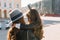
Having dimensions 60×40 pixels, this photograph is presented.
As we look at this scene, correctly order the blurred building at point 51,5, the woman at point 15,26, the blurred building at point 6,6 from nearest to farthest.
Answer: the woman at point 15,26 < the blurred building at point 6,6 < the blurred building at point 51,5

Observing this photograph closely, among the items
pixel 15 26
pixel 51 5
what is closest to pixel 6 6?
pixel 51 5

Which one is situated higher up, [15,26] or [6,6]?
[15,26]

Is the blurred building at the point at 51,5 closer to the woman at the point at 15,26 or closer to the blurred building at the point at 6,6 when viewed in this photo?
the blurred building at the point at 6,6

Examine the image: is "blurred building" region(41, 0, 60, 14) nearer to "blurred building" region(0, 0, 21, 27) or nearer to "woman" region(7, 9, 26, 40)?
"blurred building" region(0, 0, 21, 27)

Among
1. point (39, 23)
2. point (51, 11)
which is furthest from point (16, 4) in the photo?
point (39, 23)

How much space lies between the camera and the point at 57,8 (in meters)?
34.2

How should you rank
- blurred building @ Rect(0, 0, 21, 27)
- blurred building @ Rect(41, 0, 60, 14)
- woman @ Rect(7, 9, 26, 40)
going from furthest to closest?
→ blurred building @ Rect(41, 0, 60, 14) → blurred building @ Rect(0, 0, 21, 27) → woman @ Rect(7, 9, 26, 40)

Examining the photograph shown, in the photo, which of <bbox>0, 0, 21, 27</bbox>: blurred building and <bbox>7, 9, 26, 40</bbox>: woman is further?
<bbox>0, 0, 21, 27</bbox>: blurred building

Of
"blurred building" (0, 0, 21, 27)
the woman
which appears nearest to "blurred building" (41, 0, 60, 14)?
"blurred building" (0, 0, 21, 27)

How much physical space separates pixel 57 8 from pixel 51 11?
1.40 metres

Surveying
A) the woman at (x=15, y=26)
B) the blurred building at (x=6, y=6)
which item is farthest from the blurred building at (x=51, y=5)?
the woman at (x=15, y=26)

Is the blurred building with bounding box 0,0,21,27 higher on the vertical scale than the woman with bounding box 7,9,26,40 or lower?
lower

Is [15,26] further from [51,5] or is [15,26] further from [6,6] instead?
[51,5]

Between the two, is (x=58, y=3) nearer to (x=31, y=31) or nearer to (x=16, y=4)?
(x=16, y=4)
